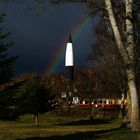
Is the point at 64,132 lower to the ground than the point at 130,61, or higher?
lower

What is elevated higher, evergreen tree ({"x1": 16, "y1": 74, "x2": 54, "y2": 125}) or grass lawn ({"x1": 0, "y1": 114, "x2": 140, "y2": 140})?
evergreen tree ({"x1": 16, "y1": 74, "x2": 54, "y2": 125})

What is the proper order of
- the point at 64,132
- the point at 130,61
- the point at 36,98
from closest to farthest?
the point at 130,61 < the point at 64,132 < the point at 36,98

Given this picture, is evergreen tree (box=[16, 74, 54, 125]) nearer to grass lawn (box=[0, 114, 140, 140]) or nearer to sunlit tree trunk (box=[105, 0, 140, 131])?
grass lawn (box=[0, 114, 140, 140])

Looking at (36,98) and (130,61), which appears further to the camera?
(36,98)

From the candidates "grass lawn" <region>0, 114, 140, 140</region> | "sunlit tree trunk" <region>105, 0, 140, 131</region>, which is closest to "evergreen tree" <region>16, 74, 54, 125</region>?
"grass lawn" <region>0, 114, 140, 140</region>

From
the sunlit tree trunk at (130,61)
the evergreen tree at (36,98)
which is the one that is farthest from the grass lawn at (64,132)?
the evergreen tree at (36,98)

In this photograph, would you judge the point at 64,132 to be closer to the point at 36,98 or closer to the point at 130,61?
the point at 130,61

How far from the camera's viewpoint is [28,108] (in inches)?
2269

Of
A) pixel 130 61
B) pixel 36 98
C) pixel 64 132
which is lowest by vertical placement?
pixel 64 132

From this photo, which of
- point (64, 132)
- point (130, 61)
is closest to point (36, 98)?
point (64, 132)

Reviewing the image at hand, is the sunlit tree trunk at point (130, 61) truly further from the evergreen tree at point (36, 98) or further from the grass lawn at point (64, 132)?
the evergreen tree at point (36, 98)

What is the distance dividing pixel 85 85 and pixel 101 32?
1945 inches

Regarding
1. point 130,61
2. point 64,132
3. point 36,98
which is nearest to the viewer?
point 130,61

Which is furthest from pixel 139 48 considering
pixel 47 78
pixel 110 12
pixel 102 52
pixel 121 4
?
pixel 47 78
